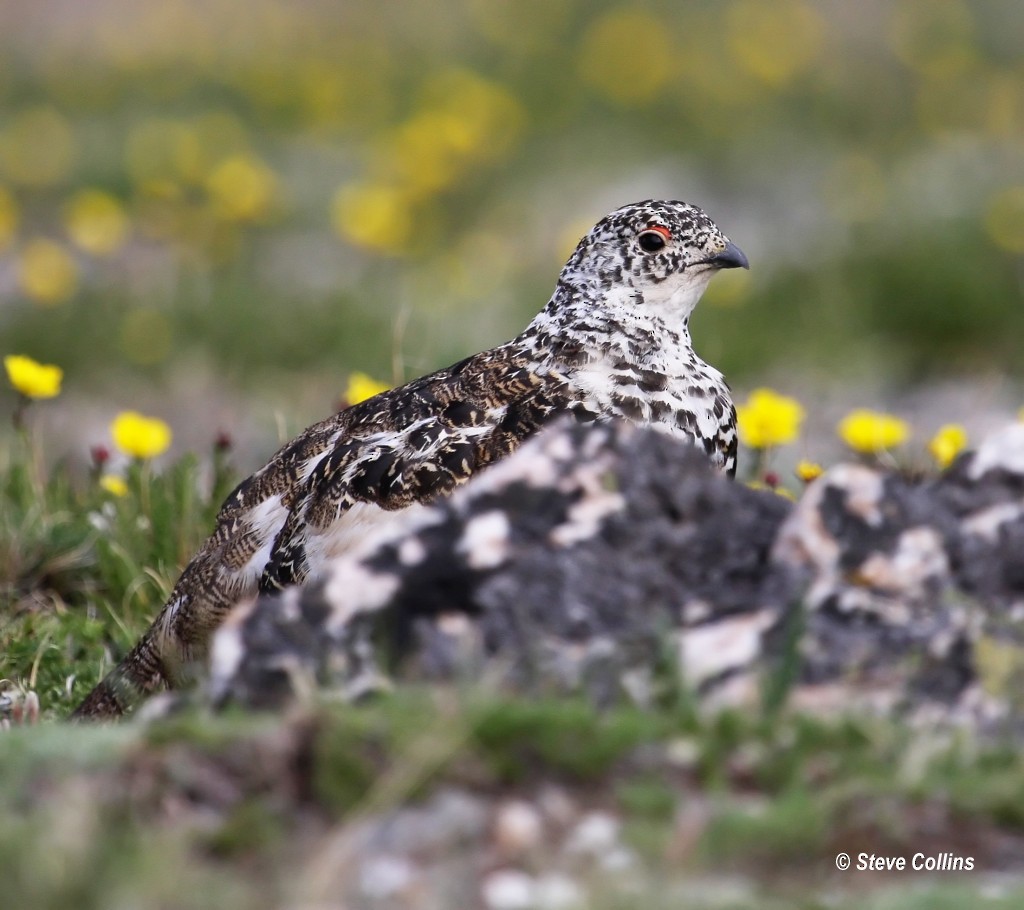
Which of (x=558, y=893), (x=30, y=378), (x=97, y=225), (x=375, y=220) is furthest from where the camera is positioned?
(x=375, y=220)

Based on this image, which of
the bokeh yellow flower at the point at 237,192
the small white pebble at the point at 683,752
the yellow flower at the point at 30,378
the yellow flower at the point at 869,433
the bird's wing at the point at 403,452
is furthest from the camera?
the bokeh yellow flower at the point at 237,192

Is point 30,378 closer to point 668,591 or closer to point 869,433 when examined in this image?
point 869,433

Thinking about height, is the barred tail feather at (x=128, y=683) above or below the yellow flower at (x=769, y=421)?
below

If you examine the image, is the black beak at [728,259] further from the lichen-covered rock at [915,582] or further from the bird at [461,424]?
the lichen-covered rock at [915,582]

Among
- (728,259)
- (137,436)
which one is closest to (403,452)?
(728,259)
